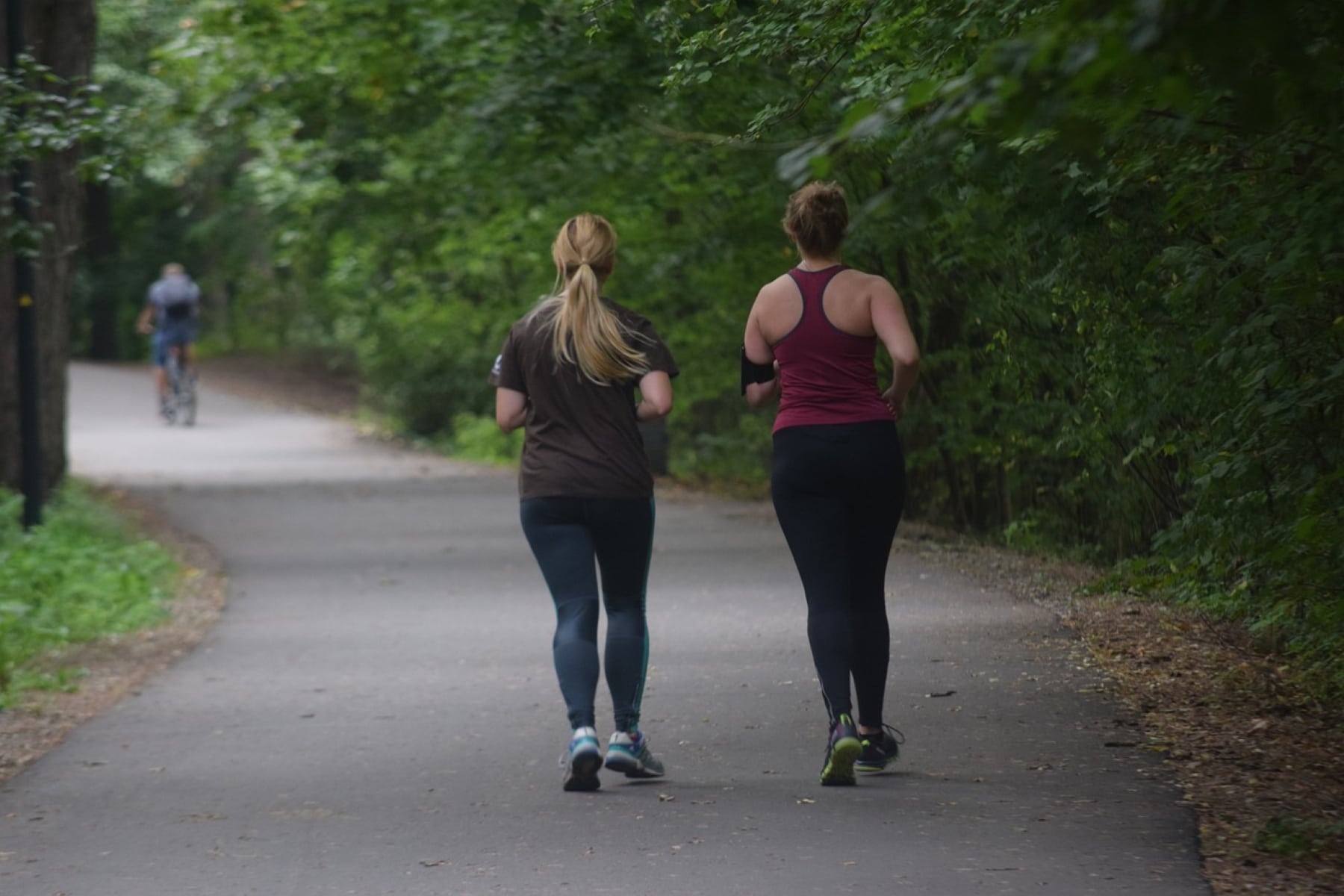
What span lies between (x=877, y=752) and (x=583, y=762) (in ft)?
3.29

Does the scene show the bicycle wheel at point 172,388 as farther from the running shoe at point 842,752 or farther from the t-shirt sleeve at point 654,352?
the running shoe at point 842,752

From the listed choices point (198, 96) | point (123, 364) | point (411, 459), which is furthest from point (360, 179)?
point (123, 364)

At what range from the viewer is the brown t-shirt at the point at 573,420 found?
6746mm

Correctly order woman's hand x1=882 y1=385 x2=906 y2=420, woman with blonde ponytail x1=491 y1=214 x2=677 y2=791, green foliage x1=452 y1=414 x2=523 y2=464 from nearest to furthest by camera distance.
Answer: woman's hand x1=882 y1=385 x2=906 y2=420, woman with blonde ponytail x1=491 y1=214 x2=677 y2=791, green foliage x1=452 y1=414 x2=523 y2=464

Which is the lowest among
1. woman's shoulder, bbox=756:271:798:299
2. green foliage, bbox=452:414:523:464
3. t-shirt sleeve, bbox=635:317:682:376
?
green foliage, bbox=452:414:523:464

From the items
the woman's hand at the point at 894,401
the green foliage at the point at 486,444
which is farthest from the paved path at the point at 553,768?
the green foliage at the point at 486,444

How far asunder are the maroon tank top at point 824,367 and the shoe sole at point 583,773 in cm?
130

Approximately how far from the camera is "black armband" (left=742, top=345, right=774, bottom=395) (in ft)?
21.9

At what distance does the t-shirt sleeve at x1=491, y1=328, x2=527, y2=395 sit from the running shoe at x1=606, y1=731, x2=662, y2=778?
1248mm

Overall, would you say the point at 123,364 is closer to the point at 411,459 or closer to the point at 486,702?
the point at 411,459

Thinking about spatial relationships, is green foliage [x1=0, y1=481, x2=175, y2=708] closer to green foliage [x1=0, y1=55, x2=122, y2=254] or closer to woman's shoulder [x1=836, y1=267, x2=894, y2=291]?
green foliage [x1=0, y1=55, x2=122, y2=254]

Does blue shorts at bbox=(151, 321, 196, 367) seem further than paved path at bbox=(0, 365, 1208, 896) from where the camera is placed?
Yes

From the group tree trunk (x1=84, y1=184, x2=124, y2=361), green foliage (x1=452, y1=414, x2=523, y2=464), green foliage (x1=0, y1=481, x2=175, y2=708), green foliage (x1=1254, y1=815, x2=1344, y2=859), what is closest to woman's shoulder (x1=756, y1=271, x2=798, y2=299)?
green foliage (x1=1254, y1=815, x2=1344, y2=859)

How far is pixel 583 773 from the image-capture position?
6660mm
